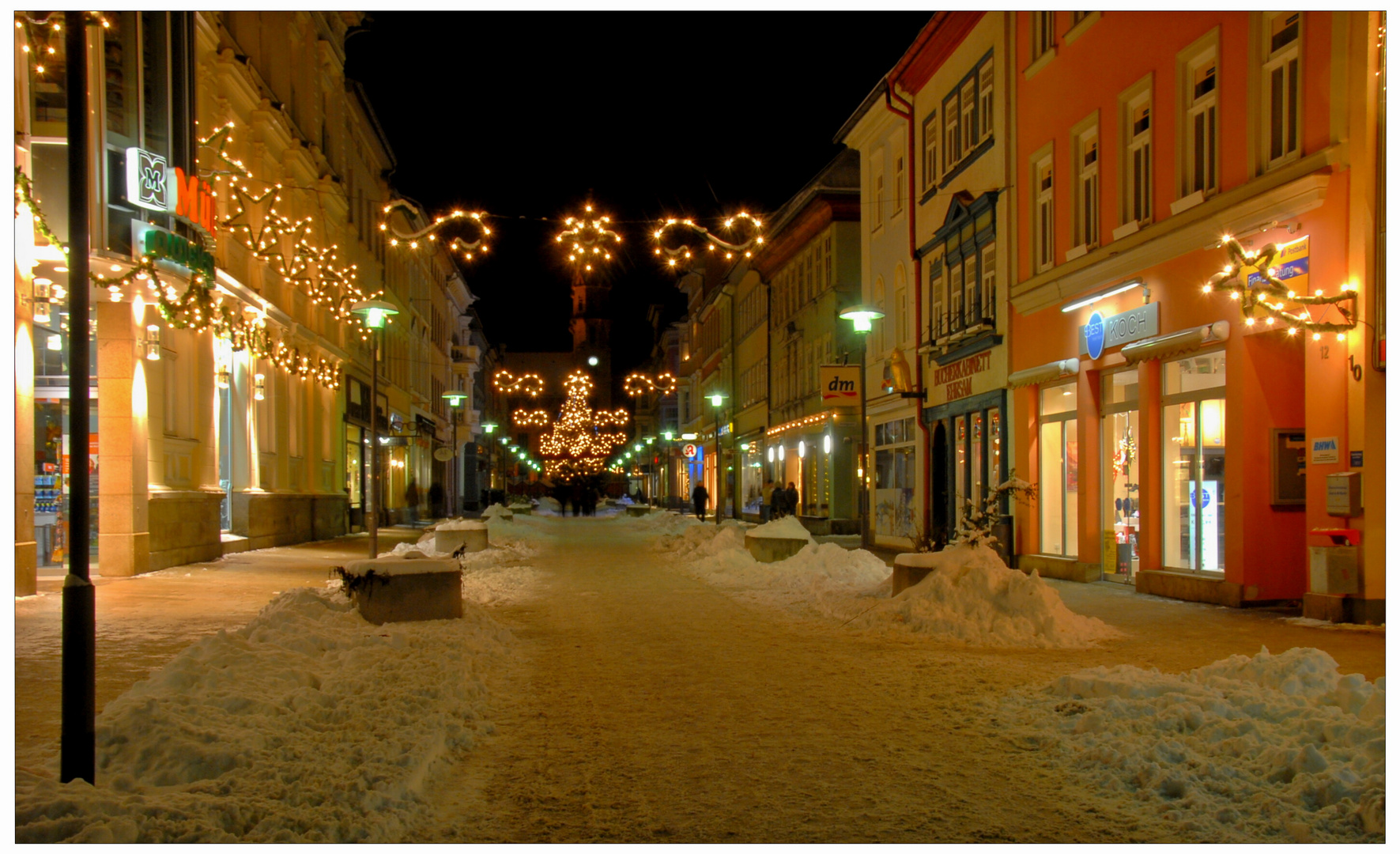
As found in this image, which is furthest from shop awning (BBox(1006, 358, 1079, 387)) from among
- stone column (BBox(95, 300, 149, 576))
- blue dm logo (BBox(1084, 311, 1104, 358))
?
stone column (BBox(95, 300, 149, 576))

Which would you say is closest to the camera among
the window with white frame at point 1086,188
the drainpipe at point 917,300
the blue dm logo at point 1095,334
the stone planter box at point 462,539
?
the blue dm logo at point 1095,334

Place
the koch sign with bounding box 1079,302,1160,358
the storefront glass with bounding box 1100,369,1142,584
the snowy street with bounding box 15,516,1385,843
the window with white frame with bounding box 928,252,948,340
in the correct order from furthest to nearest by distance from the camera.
Answer: the window with white frame with bounding box 928,252,948,340, the storefront glass with bounding box 1100,369,1142,584, the koch sign with bounding box 1079,302,1160,358, the snowy street with bounding box 15,516,1385,843

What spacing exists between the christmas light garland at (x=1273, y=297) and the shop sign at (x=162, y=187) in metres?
14.9

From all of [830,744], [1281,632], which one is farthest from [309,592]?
[1281,632]

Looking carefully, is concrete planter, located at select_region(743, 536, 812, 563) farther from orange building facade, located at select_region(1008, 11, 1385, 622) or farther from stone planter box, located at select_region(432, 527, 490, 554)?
stone planter box, located at select_region(432, 527, 490, 554)

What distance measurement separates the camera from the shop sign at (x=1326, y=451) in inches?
481

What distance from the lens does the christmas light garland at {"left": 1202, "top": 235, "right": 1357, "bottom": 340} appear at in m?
11.8

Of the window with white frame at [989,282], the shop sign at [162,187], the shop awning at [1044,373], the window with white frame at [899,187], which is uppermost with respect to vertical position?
the window with white frame at [899,187]

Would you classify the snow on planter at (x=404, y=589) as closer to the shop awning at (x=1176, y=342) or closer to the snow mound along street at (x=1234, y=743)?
the snow mound along street at (x=1234, y=743)

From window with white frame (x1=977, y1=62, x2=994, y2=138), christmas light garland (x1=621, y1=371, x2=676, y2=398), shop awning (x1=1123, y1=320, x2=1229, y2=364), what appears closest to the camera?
shop awning (x1=1123, y1=320, x2=1229, y2=364)

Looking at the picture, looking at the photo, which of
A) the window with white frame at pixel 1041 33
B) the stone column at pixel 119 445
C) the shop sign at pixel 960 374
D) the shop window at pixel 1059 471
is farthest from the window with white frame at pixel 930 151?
the stone column at pixel 119 445

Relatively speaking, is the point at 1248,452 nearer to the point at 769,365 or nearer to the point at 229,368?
the point at 229,368

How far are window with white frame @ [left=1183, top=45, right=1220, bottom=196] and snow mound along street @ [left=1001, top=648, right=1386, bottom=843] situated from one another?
9.22 m

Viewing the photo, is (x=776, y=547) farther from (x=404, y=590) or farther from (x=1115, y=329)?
(x=404, y=590)
